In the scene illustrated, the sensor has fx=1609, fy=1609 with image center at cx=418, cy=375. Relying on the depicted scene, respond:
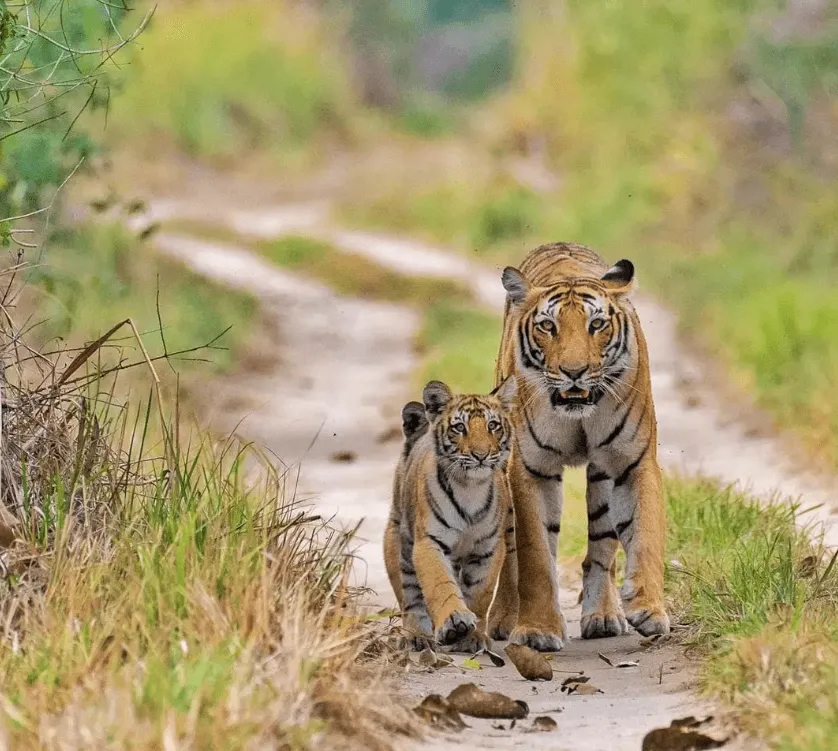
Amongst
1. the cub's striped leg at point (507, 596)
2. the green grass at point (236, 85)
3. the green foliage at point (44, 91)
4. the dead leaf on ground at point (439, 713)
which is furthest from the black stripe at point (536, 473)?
the green grass at point (236, 85)

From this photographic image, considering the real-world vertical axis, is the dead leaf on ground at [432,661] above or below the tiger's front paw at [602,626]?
below

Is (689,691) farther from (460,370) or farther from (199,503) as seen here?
(460,370)

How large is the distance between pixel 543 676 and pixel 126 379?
6567mm

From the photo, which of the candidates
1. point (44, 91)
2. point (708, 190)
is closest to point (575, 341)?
point (44, 91)

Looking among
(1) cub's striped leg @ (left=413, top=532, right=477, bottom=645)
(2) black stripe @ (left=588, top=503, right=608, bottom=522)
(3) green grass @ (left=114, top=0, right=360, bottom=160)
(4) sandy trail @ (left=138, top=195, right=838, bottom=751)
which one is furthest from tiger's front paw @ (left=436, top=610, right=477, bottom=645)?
(3) green grass @ (left=114, top=0, right=360, bottom=160)

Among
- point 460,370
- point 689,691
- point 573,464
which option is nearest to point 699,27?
point 460,370

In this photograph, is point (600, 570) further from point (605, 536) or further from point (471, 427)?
point (471, 427)

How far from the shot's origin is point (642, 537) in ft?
18.5

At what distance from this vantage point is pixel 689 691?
4.80m

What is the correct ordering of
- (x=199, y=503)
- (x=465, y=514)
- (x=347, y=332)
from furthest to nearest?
(x=347, y=332)
(x=465, y=514)
(x=199, y=503)

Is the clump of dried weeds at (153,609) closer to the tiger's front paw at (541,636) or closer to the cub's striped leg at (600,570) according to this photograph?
the tiger's front paw at (541,636)

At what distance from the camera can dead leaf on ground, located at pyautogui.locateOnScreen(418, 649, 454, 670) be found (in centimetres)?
518

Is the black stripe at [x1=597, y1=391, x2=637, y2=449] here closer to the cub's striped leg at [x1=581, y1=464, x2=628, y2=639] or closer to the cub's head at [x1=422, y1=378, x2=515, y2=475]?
the cub's striped leg at [x1=581, y1=464, x2=628, y2=639]

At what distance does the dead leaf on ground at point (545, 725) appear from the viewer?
4.44 meters
